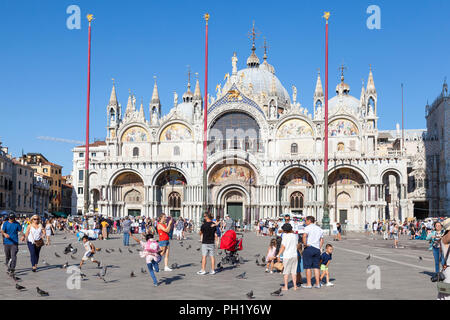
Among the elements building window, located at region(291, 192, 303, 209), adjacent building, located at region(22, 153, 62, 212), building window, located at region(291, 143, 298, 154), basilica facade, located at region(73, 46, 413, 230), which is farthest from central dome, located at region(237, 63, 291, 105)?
adjacent building, located at region(22, 153, 62, 212)

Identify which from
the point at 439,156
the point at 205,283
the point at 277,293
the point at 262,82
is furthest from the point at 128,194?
the point at 277,293

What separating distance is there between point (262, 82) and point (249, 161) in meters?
16.1

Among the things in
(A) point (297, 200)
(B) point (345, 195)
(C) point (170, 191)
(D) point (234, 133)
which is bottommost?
(A) point (297, 200)

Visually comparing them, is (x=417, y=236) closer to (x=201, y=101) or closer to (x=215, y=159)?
(x=215, y=159)

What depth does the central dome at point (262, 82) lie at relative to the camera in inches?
2527

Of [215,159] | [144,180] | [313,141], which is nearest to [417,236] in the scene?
[313,141]

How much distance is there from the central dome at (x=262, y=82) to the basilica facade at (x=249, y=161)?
743 cm

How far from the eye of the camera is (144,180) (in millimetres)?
54406

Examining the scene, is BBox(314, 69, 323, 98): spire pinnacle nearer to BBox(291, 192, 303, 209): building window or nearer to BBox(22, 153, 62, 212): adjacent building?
BBox(291, 192, 303, 209): building window

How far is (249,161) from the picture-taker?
52094mm

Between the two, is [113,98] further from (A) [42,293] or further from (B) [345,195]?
(A) [42,293]

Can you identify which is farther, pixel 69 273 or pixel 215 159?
pixel 215 159
